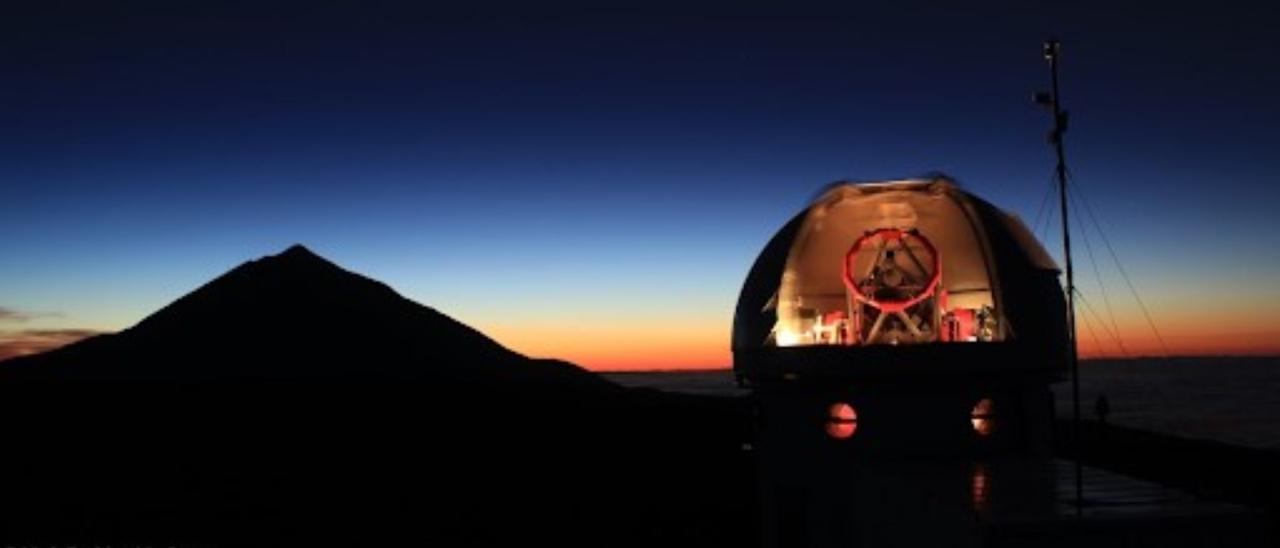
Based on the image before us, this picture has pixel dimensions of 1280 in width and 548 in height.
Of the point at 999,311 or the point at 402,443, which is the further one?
the point at 402,443

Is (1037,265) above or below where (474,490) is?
above

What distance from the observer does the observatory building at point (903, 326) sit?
16812 mm

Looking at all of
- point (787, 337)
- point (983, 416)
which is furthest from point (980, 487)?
point (787, 337)

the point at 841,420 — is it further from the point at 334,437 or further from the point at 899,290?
the point at 334,437

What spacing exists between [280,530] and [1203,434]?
78780 mm

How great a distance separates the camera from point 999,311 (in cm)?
1755

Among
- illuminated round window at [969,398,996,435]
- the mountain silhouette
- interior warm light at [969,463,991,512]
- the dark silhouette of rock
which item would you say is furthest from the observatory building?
the mountain silhouette

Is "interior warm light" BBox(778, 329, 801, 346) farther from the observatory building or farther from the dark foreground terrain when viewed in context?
the dark foreground terrain

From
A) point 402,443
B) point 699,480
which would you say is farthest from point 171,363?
point 699,480

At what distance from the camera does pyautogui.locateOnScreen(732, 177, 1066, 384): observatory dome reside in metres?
17.1

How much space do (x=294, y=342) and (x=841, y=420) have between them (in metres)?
65.4

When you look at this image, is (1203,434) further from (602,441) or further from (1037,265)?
(1037,265)

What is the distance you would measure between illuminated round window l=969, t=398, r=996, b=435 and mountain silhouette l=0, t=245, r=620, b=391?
194ft

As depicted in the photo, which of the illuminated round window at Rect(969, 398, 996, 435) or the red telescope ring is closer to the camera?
the illuminated round window at Rect(969, 398, 996, 435)
